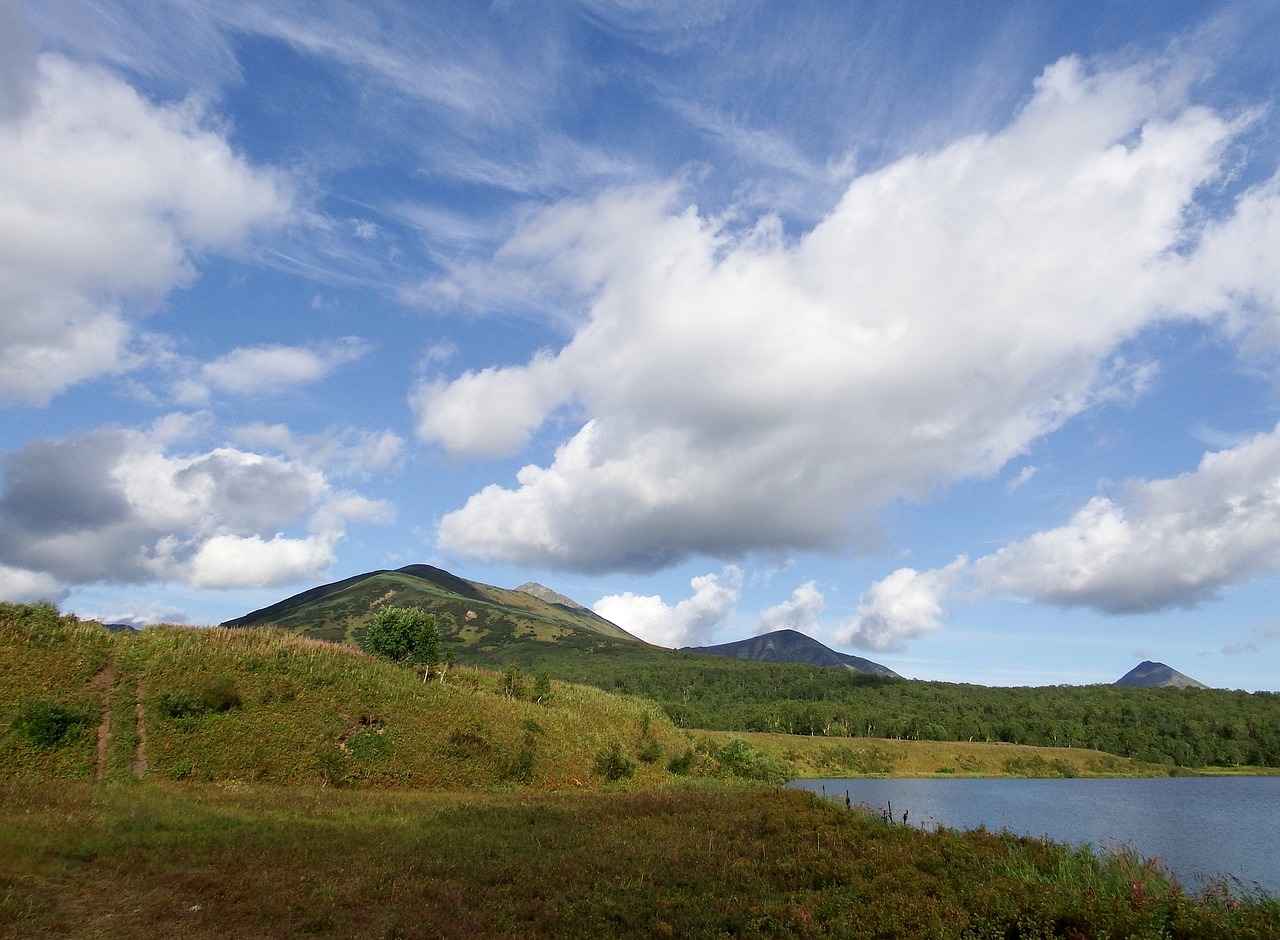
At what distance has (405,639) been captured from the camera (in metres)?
68.5

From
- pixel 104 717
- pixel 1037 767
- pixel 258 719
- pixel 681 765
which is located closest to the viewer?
pixel 104 717

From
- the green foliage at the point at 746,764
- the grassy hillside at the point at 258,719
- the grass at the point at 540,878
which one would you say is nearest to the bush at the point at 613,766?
→ the grassy hillside at the point at 258,719

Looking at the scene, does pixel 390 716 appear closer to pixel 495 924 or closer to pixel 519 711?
pixel 519 711

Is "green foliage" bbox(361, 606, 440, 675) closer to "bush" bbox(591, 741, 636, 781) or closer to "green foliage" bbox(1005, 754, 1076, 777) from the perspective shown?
"bush" bbox(591, 741, 636, 781)

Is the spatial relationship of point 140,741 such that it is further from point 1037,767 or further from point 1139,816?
point 1037,767

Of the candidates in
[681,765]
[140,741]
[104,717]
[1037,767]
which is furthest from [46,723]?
[1037,767]

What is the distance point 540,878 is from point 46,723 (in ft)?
105

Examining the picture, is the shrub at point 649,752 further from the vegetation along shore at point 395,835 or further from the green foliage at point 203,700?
the green foliage at point 203,700

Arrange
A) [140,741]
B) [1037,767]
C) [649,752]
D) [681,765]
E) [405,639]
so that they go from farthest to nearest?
1. [1037,767]
2. [405,639]
3. [681,765]
4. [649,752]
5. [140,741]

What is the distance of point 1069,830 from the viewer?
65.1 metres

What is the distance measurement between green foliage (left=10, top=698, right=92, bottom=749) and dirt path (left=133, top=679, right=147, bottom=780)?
2.71m

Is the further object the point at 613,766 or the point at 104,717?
the point at 613,766

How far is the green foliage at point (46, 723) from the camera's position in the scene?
35.2 meters

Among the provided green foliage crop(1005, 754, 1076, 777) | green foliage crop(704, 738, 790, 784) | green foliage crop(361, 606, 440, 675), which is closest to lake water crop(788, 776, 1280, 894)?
green foliage crop(704, 738, 790, 784)
